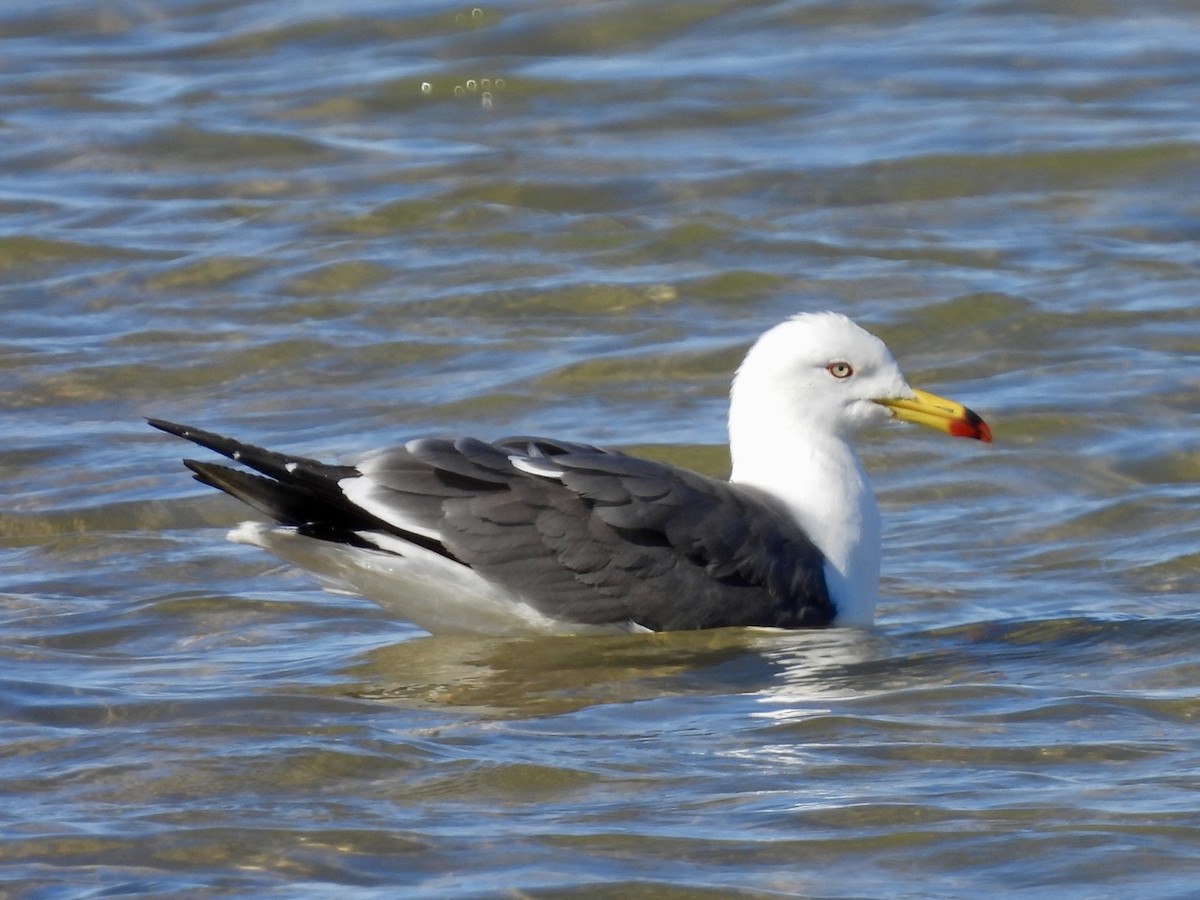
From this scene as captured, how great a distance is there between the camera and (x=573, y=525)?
6.68 m

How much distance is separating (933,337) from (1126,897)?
5490 millimetres

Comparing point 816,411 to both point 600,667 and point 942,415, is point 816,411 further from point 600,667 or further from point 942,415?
point 600,667

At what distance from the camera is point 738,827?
5.01 metres

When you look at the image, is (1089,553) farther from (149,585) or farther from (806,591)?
(149,585)

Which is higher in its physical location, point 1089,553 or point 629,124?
point 629,124

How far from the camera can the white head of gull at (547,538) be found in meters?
6.45

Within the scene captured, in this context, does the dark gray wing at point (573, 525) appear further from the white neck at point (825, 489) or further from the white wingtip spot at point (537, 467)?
the white neck at point (825, 489)

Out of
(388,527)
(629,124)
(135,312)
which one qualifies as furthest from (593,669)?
(629,124)

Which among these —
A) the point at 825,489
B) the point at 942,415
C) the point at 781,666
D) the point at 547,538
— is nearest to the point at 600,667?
the point at 547,538

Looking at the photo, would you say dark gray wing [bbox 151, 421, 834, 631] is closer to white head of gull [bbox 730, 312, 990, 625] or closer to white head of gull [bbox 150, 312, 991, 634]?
white head of gull [bbox 150, 312, 991, 634]

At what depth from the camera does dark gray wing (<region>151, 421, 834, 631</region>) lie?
21.2ft

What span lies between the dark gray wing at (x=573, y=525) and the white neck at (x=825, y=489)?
0.61 ft

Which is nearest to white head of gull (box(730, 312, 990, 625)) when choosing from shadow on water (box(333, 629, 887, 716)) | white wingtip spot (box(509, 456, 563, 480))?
shadow on water (box(333, 629, 887, 716))

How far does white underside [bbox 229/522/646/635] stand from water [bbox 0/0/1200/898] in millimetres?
108
